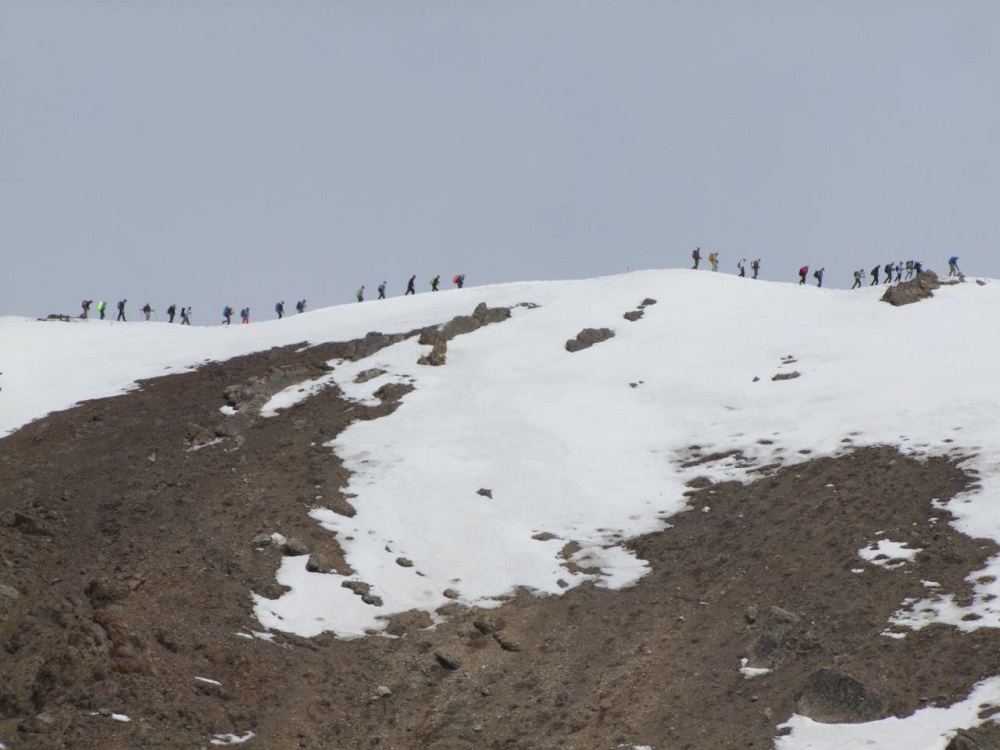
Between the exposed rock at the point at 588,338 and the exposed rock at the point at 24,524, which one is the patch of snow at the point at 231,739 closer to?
the exposed rock at the point at 24,524

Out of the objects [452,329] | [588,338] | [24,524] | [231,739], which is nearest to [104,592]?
[231,739]

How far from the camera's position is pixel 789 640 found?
61.3ft

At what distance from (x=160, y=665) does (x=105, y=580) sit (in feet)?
11.6

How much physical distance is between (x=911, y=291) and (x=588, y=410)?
1674cm

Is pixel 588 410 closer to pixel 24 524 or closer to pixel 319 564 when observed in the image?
pixel 319 564

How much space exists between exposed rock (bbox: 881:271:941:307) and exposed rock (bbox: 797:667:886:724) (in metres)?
27.7

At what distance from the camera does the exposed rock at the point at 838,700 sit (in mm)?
15844

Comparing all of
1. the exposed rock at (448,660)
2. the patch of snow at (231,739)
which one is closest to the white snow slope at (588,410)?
→ the exposed rock at (448,660)

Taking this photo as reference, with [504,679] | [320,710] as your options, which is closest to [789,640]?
[504,679]

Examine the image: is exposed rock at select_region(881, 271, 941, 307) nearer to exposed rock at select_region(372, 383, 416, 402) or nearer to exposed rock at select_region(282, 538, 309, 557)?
exposed rock at select_region(372, 383, 416, 402)

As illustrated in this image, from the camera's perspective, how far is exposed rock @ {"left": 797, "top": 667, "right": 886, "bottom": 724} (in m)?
15.8

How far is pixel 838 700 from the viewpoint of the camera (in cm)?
1609

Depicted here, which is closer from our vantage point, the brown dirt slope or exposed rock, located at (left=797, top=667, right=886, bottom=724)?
exposed rock, located at (left=797, top=667, right=886, bottom=724)

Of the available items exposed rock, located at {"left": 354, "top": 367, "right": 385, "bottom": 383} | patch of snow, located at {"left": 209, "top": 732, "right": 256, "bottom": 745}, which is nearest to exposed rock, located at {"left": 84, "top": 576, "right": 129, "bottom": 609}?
patch of snow, located at {"left": 209, "top": 732, "right": 256, "bottom": 745}
